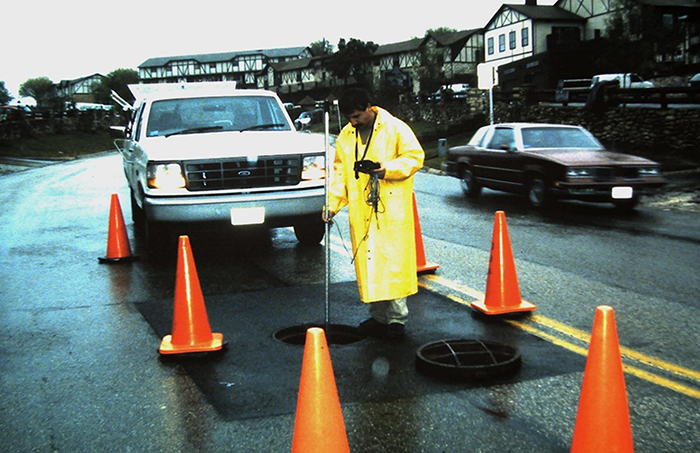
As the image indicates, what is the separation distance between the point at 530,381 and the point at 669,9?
60341mm

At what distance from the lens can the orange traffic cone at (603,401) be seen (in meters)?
3.13

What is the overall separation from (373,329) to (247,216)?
303 cm

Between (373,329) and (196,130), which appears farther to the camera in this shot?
(196,130)

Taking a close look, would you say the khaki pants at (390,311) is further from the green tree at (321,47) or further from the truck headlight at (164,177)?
the green tree at (321,47)

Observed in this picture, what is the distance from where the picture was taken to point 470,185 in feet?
50.6

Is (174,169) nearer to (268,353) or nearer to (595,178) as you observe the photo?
(268,353)

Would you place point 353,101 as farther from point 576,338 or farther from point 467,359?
point 576,338

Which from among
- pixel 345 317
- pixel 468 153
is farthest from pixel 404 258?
pixel 468 153

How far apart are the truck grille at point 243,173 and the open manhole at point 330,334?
2.90 meters

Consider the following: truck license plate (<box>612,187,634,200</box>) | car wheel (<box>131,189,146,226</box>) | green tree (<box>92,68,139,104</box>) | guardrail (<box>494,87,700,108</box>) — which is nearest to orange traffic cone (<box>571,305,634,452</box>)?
car wheel (<box>131,189,146,226</box>)

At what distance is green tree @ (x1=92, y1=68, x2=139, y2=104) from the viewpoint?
13638 centimetres

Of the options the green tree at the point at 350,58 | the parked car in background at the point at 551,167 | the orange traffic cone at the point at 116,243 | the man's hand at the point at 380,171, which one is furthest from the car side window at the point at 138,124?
the green tree at the point at 350,58

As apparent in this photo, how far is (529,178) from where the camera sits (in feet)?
44.1

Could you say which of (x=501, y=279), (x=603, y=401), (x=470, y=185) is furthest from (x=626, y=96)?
(x=603, y=401)
